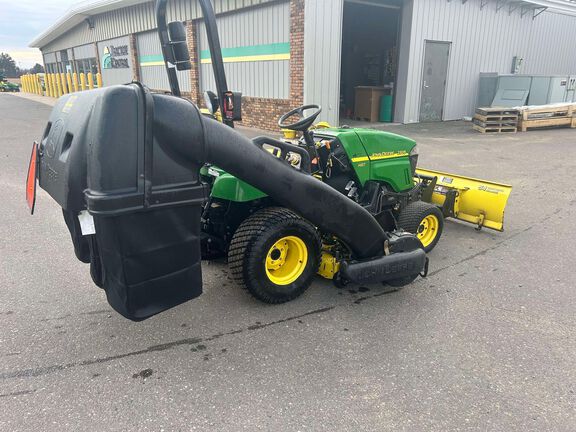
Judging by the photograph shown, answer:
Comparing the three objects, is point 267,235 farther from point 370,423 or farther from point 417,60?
point 417,60

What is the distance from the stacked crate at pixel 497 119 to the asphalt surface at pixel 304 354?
9263 millimetres

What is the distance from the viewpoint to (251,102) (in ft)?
44.1

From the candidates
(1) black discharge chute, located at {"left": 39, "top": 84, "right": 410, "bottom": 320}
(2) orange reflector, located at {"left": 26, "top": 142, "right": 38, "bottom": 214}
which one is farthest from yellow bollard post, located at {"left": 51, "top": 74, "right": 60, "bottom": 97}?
(1) black discharge chute, located at {"left": 39, "top": 84, "right": 410, "bottom": 320}

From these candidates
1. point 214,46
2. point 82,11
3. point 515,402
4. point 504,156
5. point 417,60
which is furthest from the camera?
point 82,11

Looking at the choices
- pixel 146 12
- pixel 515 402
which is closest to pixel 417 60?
pixel 146 12

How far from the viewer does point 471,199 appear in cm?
488

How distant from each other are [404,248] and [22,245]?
3.76 m

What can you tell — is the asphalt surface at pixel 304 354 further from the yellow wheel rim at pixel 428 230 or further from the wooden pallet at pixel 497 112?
the wooden pallet at pixel 497 112

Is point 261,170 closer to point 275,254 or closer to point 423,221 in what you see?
point 275,254

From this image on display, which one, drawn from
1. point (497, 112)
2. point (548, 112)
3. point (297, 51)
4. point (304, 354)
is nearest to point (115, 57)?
point (297, 51)

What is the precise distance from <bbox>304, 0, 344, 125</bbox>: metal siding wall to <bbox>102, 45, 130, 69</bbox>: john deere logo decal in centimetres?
1296

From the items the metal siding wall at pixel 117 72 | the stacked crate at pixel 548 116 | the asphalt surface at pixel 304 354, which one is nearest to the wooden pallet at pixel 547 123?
the stacked crate at pixel 548 116

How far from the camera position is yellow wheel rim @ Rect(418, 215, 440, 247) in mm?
4293

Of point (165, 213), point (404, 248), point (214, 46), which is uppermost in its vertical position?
point (214, 46)
